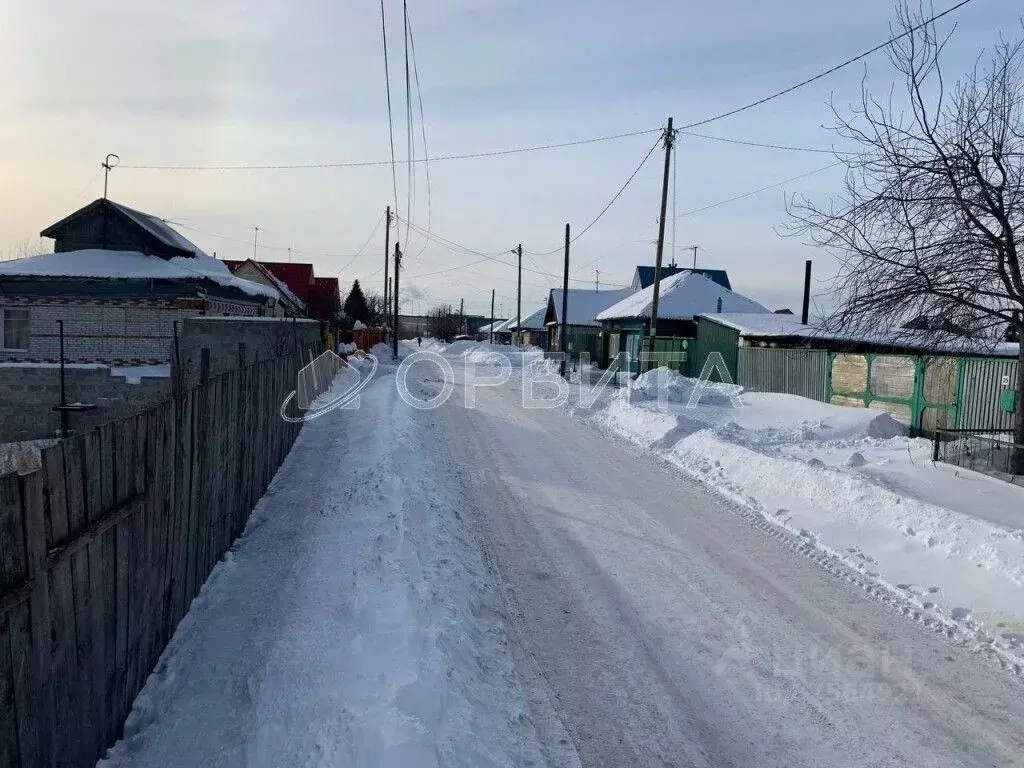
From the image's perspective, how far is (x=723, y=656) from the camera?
5250 mm

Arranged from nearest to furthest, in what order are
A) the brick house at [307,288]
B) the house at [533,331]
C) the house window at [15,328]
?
the house window at [15,328]
the brick house at [307,288]
the house at [533,331]

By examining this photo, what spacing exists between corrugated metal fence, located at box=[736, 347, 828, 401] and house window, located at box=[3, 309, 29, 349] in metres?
22.4

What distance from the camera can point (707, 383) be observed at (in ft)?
84.2

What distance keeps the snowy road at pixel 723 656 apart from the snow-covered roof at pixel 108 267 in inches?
712

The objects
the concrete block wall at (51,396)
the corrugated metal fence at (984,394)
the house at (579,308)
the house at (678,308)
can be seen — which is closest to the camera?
the corrugated metal fence at (984,394)

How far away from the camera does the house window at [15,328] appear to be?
22.2 metres

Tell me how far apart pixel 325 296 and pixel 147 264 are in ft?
144

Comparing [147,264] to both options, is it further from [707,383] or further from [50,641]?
[50,641]

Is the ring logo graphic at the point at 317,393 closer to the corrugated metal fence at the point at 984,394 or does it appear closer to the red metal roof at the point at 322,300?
the corrugated metal fence at the point at 984,394

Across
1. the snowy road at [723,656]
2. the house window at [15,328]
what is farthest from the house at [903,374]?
the house window at [15,328]

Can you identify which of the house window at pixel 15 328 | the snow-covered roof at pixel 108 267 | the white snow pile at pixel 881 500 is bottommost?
the white snow pile at pixel 881 500

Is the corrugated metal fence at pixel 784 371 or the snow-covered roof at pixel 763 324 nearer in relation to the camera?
the corrugated metal fence at pixel 784 371

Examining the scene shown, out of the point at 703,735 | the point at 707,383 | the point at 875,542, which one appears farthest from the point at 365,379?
the point at 703,735

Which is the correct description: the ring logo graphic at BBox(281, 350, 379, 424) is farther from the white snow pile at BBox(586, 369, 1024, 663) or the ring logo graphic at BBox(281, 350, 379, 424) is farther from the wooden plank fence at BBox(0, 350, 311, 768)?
the white snow pile at BBox(586, 369, 1024, 663)
